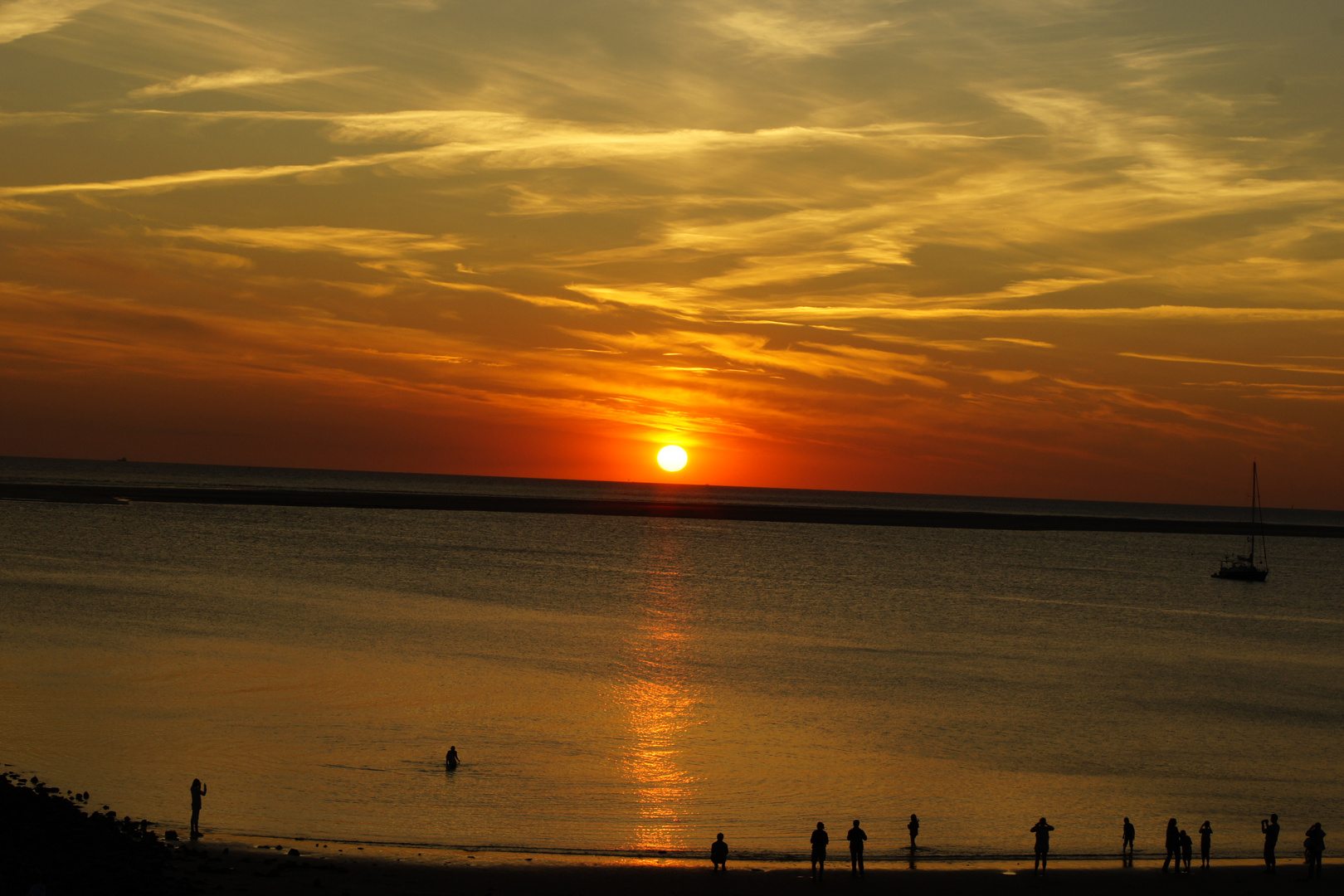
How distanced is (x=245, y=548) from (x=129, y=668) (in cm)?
5877

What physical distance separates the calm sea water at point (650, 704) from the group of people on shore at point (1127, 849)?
Answer: 142 centimetres

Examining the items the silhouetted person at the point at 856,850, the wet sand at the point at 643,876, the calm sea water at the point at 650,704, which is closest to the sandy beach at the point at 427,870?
the wet sand at the point at 643,876

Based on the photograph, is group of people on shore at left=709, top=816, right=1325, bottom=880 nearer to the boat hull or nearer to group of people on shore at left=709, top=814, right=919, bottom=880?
group of people on shore at left=709, top=814, right=919, bottom=880

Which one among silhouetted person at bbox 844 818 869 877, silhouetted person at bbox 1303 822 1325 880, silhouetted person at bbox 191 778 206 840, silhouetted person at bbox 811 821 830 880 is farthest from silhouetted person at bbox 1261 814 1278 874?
silhouetted person at bbox 191 778 206 840

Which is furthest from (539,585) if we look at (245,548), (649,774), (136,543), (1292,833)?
(1292,833)

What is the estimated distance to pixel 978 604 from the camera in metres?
75.9

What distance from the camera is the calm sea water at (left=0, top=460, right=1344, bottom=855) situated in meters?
26.4

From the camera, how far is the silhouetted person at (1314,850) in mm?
22062

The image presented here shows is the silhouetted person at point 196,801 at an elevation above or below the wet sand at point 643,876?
above

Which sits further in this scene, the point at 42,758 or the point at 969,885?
the point at 42,758

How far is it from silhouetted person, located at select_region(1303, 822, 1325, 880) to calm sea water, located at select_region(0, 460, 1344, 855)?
282cm

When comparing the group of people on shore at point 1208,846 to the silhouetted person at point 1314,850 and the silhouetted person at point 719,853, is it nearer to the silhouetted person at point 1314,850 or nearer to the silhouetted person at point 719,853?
the silhouetted person at point 1314,850

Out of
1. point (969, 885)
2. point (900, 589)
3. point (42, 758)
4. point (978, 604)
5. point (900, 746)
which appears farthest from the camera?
point (900, 589)

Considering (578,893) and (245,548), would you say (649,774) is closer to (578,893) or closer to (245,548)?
(578,893)
